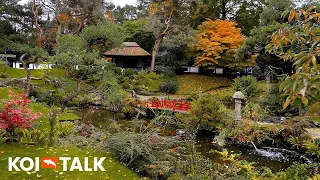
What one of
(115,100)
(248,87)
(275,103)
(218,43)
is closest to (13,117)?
(115,100)

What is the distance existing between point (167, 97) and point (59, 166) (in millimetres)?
14331

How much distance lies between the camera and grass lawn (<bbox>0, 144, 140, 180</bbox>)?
202 inches

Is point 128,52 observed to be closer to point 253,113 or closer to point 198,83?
point 198,83

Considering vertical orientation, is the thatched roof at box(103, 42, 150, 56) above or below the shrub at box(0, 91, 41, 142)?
above

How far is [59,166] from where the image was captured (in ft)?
18.5

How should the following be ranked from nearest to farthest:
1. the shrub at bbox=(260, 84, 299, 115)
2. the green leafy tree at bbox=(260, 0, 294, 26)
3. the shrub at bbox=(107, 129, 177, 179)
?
1. the shrub at bbox=(107, 129, 177, 179)
2. the shrub at bbox=(260, 84, 299, 115)
3. the green leafy tree at bbox=(260, 0, 294, 26)

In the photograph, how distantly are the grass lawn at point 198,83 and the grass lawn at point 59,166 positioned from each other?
624 inches

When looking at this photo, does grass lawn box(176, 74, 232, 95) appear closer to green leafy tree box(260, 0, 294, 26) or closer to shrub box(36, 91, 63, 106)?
green leafy tree box(260, 0, 294, 26)

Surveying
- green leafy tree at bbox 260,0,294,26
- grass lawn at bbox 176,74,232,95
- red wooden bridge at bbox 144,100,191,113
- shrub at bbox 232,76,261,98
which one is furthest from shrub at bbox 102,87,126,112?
green leafy tree at bbox 260,0,294,26

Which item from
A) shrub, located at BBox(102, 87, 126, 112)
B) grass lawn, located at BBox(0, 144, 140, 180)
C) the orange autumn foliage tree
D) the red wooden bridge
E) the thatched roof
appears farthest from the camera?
the thatched roof

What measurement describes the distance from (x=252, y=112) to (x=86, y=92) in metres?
9.93

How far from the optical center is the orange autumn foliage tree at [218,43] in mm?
21688

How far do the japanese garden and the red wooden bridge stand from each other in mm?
50

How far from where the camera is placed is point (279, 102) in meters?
14.0
